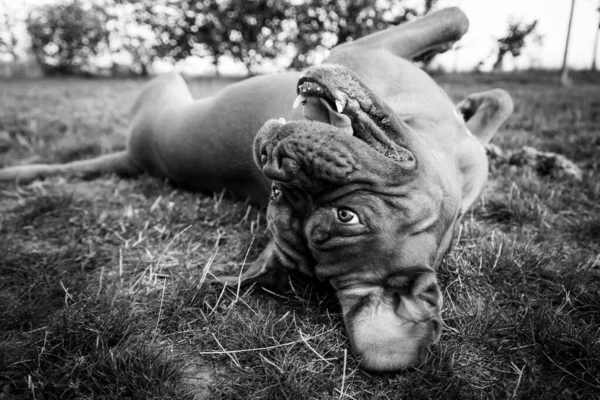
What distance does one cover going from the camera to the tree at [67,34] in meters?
18.6

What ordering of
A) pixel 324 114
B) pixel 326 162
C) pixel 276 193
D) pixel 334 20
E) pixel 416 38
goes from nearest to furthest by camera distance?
pixel 326 162 < pixel 324 114 < pixel 276 193 < pixel 416 38 < pixel 334 20

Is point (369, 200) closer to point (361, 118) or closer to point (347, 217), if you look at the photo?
point (347, 217)

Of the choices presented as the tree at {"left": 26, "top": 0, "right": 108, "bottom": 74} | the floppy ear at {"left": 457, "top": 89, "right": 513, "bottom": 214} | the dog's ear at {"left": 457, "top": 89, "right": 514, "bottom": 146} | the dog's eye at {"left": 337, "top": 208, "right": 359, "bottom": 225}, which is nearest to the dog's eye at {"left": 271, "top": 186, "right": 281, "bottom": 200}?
the dog's eye at {"left": 337, "top": 208, "right": 359, "bottom": 225}

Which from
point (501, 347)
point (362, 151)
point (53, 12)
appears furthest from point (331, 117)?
point (53, 12)

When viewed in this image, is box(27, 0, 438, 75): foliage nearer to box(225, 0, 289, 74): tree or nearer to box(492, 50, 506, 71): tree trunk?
box(225, 0, 289, 74): tree

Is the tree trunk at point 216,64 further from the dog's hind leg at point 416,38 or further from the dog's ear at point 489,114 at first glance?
the dog's ear at point 489,114

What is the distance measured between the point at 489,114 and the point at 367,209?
2512mm

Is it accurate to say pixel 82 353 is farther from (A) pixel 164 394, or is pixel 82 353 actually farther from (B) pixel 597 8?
(B) pixel 597 8

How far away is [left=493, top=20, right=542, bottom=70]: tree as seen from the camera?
1549cm

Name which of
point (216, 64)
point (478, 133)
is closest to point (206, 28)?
point (216, 64)

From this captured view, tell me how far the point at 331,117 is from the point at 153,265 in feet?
5.42

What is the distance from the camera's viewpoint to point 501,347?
2.17 meters

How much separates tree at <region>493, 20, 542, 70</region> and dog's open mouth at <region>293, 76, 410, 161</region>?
1569cm

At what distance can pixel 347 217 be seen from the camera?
2090 mm
